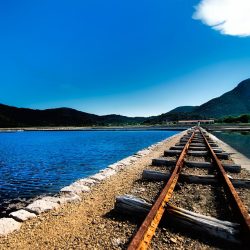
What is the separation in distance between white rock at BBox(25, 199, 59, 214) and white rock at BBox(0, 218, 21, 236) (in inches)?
25.6

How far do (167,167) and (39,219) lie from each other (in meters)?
6.41

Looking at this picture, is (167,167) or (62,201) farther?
(167,167)

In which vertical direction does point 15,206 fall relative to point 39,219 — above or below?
below

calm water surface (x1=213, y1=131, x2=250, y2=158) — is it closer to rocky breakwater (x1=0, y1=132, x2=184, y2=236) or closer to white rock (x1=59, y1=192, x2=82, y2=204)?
rocky breakwater (x1=0, y1=132, x2=184, y2=236)

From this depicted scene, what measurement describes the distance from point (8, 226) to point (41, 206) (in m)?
1.19

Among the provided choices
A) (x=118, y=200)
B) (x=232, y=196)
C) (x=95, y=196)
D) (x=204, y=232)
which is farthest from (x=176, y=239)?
(x=95, y=196)

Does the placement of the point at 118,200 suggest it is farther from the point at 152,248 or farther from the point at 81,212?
the point at 152,248

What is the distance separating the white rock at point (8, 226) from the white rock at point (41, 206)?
649 mm

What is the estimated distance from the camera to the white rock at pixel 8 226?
5.04 meters

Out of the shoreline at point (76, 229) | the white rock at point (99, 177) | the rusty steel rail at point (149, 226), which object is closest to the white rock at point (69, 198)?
A: the shoreline at point (76, 229)

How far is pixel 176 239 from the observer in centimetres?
427

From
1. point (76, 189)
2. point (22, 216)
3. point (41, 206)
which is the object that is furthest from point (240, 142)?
point (22, 216)

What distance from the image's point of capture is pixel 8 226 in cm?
525

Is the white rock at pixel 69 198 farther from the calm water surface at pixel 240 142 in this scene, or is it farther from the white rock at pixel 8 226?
the calm water surface at pixel 240 142
